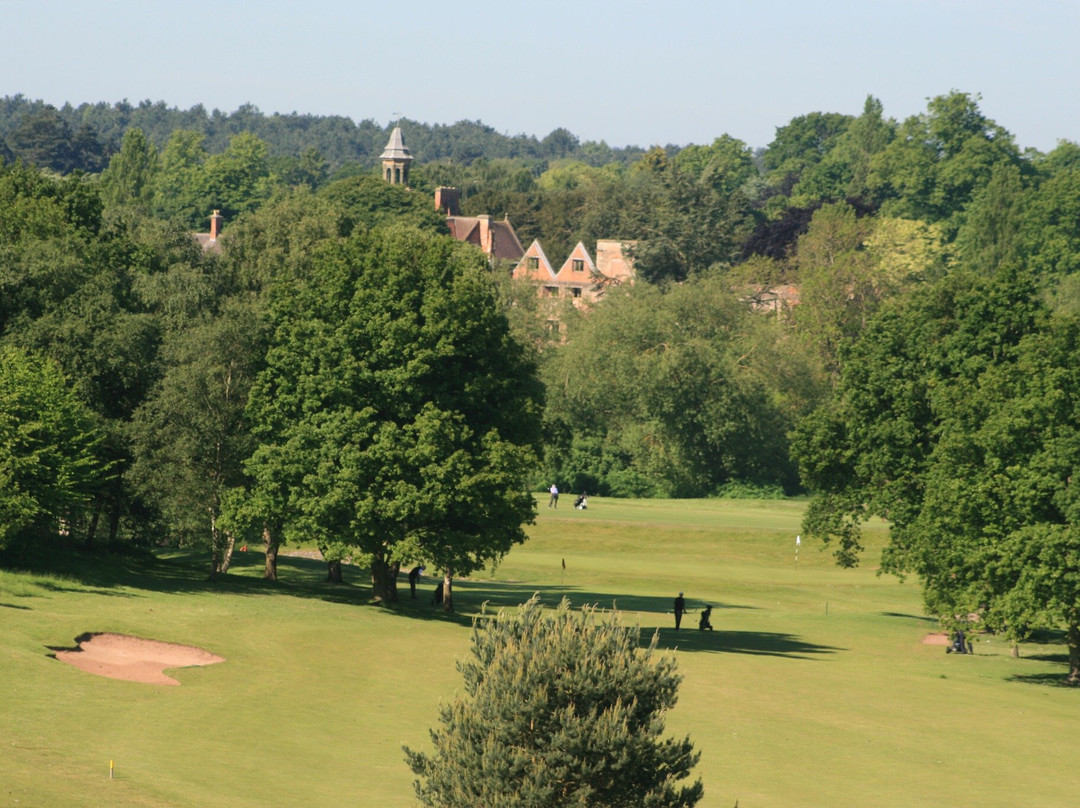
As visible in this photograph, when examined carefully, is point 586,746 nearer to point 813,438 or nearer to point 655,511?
point 813,438

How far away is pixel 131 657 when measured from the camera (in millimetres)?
41344

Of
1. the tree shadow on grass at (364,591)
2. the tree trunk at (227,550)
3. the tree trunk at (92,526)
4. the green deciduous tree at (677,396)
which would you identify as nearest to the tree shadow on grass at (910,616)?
the tree shadow on grass at (364,591)

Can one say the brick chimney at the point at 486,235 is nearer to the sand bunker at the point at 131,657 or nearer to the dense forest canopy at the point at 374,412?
the dense forest canopy at the point at 374,412

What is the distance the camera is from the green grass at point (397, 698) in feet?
102

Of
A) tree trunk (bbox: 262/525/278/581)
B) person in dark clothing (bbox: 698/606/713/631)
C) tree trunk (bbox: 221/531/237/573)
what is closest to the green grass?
tree trunk (bbox: 262/525/278/581)

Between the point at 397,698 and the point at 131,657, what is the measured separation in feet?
26.1

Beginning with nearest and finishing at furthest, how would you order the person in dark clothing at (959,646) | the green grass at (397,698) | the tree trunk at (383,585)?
the green grass at (397,698), the person in dark clothing at (959,646), the tree trunk at (383,585)

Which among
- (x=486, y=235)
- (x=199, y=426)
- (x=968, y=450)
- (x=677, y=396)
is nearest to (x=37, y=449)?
(x=199, y=426)

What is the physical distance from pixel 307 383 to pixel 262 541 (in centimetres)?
1390

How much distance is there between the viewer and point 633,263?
510 ft

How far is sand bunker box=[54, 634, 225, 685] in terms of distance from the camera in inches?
1560

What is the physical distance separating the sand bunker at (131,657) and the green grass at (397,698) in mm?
572

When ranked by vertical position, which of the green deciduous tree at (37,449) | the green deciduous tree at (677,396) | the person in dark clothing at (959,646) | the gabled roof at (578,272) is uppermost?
the gabled roof at (578,272)

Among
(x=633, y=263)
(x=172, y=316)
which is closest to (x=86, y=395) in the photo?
(x=172, y=316)
